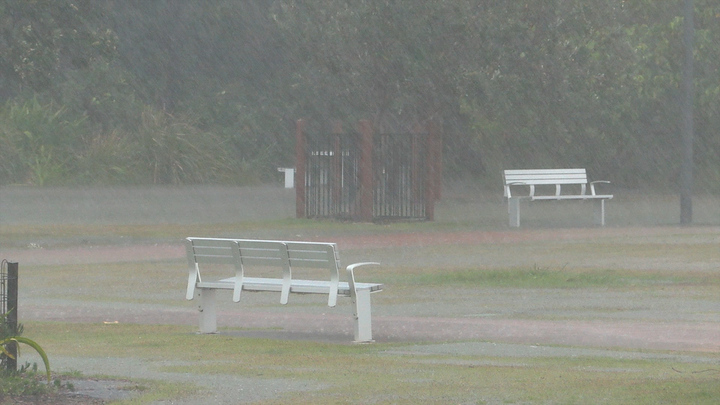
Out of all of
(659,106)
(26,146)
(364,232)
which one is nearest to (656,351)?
(364,232)

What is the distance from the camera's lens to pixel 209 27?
54.5 meters

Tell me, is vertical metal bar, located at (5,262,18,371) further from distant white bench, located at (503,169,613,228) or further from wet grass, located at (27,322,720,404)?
distant white bench, located at (503,169,613,228)

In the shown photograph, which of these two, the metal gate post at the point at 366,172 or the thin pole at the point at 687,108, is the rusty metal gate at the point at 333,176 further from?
the thin pole at the point at 687,108

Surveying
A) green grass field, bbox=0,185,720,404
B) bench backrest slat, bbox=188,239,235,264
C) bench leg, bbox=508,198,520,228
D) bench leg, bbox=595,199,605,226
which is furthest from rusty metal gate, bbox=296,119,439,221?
bench backrest slat, bbox=188,239,235,264

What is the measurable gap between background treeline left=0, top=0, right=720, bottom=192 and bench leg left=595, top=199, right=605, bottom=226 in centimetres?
457

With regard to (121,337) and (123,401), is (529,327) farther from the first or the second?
(123,401)

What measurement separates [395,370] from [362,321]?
1.82 metres

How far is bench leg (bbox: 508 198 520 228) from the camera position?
1026 inches

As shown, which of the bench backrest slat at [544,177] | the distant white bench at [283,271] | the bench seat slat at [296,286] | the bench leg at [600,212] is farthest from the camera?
the bench backrest slat at [544,177]

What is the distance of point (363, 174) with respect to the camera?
27.7m

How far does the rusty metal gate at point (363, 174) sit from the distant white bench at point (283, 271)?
1536cm

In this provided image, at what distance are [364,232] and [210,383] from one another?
53.2 feet

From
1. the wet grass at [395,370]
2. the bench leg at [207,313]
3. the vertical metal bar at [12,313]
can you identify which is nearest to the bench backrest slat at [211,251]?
the bench leg at [207,313]

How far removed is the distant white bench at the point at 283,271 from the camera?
11.6m
